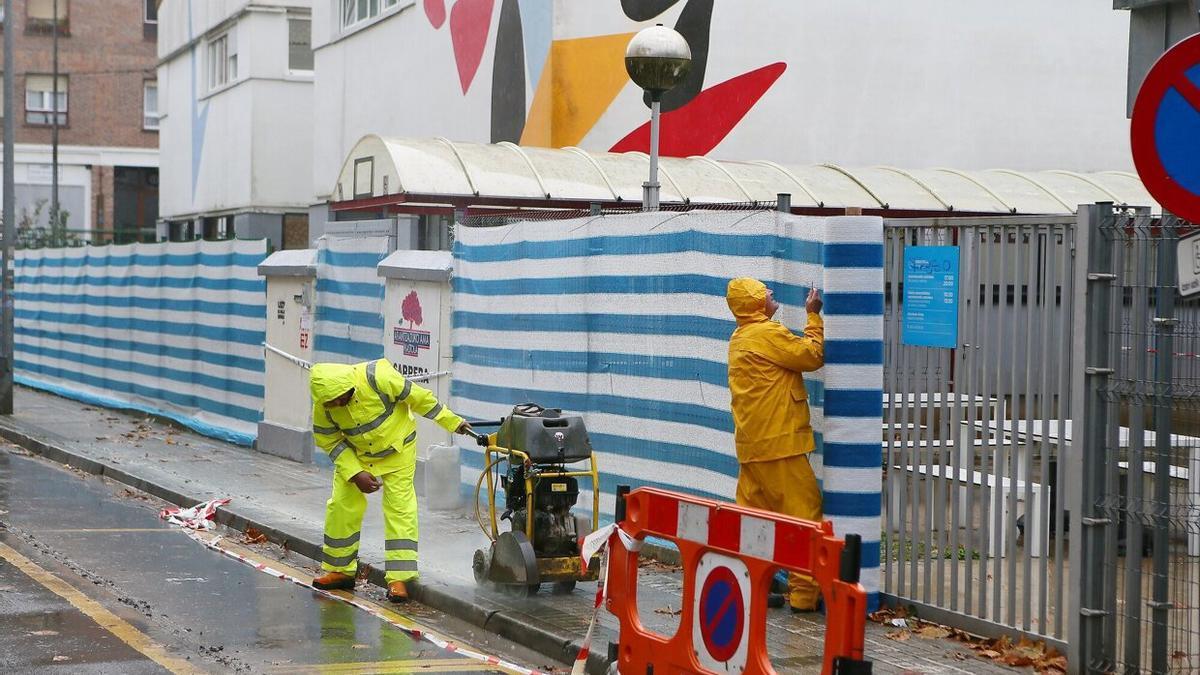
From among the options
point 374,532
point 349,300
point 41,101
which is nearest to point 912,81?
point 349,300

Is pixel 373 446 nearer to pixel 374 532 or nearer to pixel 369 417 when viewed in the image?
pixel 369 417

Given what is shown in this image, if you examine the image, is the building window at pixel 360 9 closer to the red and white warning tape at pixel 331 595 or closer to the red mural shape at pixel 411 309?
the red mural shape at pixel 411 309

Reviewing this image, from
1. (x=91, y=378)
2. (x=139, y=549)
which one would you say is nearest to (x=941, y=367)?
(x=139, y=549)

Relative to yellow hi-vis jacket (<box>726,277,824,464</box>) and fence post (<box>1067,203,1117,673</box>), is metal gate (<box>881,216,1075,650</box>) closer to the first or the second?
fence post (<box>1067,203,1117,673</box>)

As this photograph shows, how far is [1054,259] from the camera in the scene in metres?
7.73

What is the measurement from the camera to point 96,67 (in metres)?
59.5

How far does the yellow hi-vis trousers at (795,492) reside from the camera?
29.8 feet

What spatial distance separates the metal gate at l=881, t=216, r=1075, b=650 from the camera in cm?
786

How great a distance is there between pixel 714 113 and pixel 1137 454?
48.2 feet

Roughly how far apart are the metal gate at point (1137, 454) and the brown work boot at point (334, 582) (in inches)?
197

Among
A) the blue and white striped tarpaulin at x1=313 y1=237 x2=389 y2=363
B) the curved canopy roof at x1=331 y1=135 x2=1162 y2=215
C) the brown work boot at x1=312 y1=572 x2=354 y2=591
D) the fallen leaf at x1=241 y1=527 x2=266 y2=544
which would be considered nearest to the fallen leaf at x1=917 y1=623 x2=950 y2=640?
the brown work boot at x1=312 y1=572 x2=354 y2=591

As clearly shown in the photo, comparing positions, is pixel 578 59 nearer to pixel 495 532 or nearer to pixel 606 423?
pixel 606 423

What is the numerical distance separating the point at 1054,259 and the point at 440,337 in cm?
760

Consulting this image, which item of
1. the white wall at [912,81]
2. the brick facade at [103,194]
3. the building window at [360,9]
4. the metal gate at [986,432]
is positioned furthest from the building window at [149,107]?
the metal gate at [986,432]
